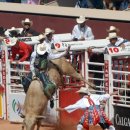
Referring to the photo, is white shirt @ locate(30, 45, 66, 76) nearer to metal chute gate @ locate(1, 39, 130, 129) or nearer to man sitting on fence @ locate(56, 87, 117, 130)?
metal chute gate @ locate(1, 39, 130, 129)

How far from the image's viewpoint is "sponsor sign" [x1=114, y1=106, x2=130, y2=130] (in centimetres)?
1788

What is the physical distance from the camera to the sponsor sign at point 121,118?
17.9 meters

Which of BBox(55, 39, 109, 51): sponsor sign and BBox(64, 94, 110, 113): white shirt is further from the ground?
BBox(55, 39, 109, 51): sponsor sign

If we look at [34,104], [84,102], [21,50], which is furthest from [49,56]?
[84,102]

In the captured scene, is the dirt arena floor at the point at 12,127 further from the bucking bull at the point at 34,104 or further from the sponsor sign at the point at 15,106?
the bucking bull at the point at 34,104

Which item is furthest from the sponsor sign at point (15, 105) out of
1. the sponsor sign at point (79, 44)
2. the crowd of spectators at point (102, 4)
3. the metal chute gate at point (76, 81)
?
the crowd of spectators at point (102, 4)

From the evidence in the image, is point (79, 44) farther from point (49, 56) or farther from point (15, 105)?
point (15, 105)

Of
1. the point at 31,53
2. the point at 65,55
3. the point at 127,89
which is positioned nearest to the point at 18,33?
the point at 31,53

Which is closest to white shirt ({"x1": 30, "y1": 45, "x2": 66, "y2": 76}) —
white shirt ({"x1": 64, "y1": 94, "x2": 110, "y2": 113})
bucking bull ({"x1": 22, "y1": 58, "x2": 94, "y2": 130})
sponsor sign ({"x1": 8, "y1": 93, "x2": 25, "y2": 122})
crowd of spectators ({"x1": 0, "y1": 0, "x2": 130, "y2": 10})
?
bucking bull ({"x1": 22, "y1": 58, "x2": 94, "y2": 130})

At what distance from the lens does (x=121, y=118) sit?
18.0m

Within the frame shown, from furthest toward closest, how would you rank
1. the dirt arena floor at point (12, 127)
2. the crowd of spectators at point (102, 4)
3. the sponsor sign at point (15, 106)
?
the crowd of spectators at point (102, 4), the sponsor sign at point (15, 106), the dirt arena floor at point (12, 127)

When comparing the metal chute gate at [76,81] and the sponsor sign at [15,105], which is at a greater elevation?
the metal chute gate at [76,81]

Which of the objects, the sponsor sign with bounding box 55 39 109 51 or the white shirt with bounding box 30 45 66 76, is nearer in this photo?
the white shirt with bounding box 30 45 66 76

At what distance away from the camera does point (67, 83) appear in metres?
19.3
